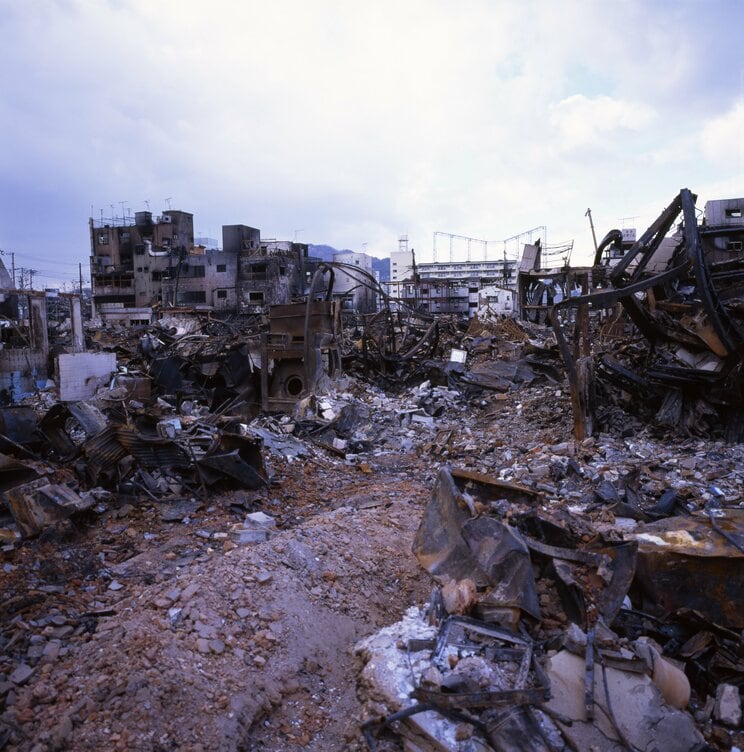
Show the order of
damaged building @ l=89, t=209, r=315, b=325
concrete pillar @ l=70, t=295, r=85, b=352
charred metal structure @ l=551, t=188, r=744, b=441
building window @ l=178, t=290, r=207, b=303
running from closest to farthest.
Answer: charred metal structure @ l=551, t=188, r=744, b=441
concrete pillar @ l=70, t=295, r=85, b=352
damaged building @ l=89, t=209, r=315, b=325
building window @ l=178, t=290, r=207, b=303

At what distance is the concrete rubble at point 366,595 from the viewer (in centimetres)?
261

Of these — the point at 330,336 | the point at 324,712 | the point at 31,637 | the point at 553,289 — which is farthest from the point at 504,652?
the point at 553,289

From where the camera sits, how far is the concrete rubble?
261cm

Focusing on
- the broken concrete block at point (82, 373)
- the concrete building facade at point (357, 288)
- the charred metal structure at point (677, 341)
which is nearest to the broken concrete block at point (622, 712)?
the charred metal structure at point (677, 341)

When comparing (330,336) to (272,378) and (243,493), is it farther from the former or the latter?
(243,493)

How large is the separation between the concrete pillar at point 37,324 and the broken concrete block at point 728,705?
17557 mm

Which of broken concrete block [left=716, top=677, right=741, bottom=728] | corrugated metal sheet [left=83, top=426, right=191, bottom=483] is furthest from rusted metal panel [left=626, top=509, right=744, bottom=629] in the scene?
corrugated metal sheet [left=83, top=426, right=191, bottom=483]

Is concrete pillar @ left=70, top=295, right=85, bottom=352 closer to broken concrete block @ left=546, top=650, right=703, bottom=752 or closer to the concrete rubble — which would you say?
the concrete rubble

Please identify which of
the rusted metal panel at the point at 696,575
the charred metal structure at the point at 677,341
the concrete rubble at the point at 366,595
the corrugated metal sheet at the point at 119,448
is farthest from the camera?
the charred metal structure at the point at 677,341

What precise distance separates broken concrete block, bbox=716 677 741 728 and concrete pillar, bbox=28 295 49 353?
17.6 m

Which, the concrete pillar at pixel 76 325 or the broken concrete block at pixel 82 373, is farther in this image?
the concrete pillar at pixel 76 325

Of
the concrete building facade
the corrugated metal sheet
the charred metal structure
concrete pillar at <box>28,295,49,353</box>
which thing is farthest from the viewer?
the concrete building facade

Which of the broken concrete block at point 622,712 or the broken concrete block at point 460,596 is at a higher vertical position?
the broken concrete block at point 460,596

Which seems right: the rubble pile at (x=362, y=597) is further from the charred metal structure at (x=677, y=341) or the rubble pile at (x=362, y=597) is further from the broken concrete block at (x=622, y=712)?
the charred metal structure at (x=677, y=341)
